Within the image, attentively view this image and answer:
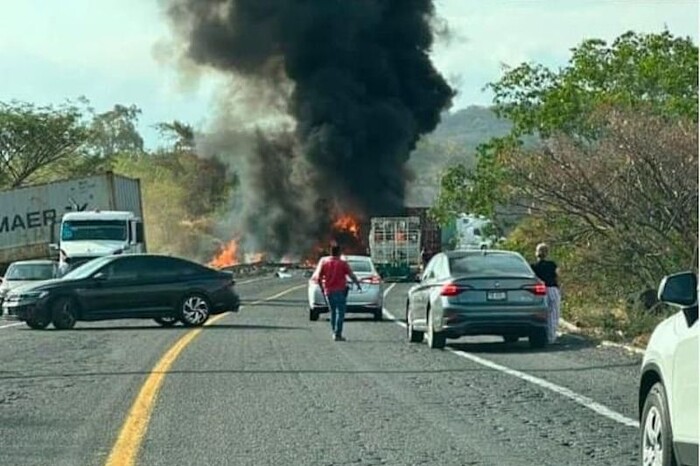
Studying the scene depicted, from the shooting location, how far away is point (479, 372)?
18406 mm

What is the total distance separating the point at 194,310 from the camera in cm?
3016

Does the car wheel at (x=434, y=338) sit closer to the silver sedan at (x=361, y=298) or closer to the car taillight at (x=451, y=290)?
the car taillight at (x=451, y=290)

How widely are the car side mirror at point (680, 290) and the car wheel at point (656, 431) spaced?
0.69 meters

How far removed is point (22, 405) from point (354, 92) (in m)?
60.6

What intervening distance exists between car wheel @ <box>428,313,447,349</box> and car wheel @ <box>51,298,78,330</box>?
30.1 feet

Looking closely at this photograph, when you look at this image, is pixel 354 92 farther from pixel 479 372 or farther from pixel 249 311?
pixel 479 372

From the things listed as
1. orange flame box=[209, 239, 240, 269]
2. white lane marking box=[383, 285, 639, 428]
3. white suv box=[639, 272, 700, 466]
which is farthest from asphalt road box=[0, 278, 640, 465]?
orange flame box=[209, 239, 240, 269]

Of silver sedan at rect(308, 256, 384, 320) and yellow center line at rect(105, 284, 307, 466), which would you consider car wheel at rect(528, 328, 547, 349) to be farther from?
silver sedan at rect(308, 256, 384, 320)

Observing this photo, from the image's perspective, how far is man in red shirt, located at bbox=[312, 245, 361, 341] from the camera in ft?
82.7

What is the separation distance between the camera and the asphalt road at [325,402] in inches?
454

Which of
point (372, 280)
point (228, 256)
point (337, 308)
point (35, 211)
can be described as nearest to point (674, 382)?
point (337, 308)

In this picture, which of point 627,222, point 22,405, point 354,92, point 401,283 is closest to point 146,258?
point 627,222

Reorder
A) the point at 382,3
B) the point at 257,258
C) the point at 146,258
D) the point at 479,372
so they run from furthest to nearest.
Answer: the point at 257,258 → the point at 382,3 → the point at 146,258 → the point at 479,372

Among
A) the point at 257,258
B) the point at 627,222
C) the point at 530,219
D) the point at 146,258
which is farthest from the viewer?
the point at 257,258
